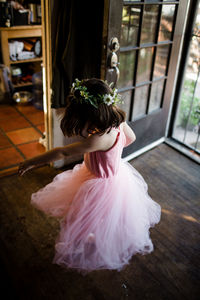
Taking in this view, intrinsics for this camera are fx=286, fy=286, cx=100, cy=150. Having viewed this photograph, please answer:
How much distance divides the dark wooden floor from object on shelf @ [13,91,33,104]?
5.81 feet

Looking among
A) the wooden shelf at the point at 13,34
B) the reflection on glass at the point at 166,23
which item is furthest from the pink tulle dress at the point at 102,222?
the wooden shelf at the point at 13,34

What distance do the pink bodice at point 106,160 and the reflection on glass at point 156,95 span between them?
1181 millimetres

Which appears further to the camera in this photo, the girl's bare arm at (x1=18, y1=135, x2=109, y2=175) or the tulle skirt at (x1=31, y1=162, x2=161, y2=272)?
the tulle skirt at (x1=31, y1=162, x2=161, y2=272)

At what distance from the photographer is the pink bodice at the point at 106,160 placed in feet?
5.45

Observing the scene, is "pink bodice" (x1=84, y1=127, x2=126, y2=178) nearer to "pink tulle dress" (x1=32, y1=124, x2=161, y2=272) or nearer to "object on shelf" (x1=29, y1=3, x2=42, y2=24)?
"pink tulle dress" (x1=32, y1=124, x2=161, y2=272)

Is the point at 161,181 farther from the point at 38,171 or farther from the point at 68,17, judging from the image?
the point at 68,17

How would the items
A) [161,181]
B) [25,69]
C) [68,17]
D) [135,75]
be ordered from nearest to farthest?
1. [68,17]
2. [135,75]
3. [161,181]
4. [25,69]

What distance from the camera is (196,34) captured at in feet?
9.16

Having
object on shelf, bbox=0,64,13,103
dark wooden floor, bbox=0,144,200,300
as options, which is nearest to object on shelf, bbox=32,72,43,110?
object on shelf, bbox=0,64,13,103

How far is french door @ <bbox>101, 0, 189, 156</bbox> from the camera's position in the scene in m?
2.16

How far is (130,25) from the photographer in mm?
2254

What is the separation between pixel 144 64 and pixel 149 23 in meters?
0.34

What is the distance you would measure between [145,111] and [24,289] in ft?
6.16

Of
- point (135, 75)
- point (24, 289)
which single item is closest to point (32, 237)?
point (24, 289)
